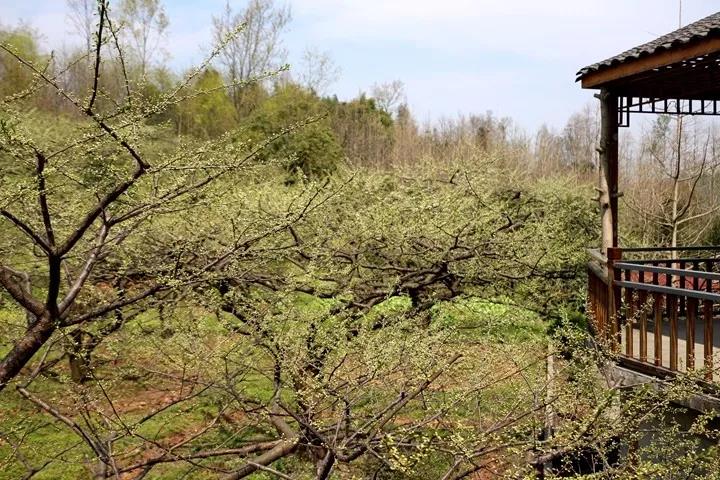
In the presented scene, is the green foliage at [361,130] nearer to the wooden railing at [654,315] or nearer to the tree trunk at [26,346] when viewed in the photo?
the wooden railing at [654,315]

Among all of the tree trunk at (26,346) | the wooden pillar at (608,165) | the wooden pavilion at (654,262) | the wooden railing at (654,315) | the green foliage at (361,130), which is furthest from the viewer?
the green foliage at (361,130)

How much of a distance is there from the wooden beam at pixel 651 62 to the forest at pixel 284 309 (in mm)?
1924

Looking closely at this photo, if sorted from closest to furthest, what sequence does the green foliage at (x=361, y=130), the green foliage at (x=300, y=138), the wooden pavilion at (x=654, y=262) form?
1. the wooden pavilion at (x=654, y=262)
2. the green foliage at (x=300, y=138)
3. the green foliage at (x=361, y=130)

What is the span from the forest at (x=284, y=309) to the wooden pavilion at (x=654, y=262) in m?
0.32

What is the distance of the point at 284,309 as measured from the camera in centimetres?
450

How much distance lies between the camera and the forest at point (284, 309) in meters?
2.99

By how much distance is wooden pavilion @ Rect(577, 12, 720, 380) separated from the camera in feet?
13.4

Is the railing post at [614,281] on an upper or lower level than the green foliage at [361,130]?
lower

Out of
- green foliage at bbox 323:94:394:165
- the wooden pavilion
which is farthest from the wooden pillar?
green foliage at bbox 323:94:394:165

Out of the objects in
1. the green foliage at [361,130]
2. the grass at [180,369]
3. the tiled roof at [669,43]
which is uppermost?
the green foliage at [361,130]

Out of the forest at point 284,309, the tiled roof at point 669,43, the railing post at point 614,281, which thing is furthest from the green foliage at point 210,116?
the railing post at point 614,281

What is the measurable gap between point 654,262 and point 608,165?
1053mm

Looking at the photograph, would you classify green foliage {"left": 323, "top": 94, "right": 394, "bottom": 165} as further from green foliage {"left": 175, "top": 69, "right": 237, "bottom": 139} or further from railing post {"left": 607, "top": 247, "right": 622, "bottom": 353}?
railing post {"left": 607, "top": 247, "right": 622, "bottom": 353}

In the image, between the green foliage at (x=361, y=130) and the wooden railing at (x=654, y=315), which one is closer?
the wooden railing at (x=654, y=315)
